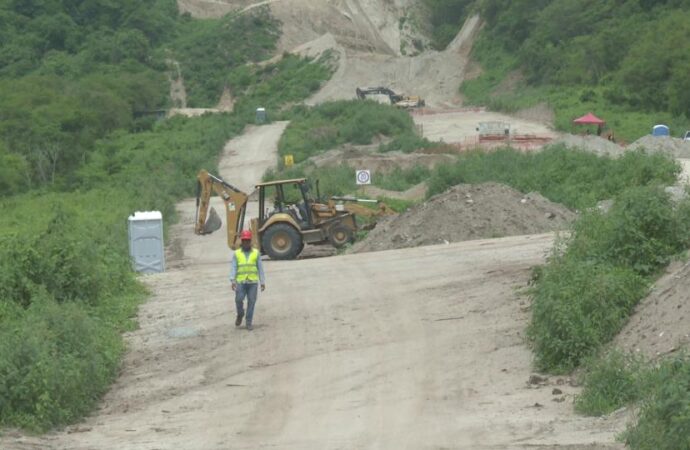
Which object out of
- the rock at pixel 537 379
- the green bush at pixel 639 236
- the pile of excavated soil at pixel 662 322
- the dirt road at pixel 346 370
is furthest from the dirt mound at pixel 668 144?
the rock at pixel 537 379

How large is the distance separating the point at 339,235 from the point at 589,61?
61.3 meters

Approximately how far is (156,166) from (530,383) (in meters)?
51.4

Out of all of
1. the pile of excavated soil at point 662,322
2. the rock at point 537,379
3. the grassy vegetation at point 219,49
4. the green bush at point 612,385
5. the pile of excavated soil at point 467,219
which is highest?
the grassy vegetation at point 219,49

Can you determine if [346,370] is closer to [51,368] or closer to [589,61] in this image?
[51,368]

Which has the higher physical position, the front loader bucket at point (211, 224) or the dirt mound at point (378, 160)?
the dirt mound at point (378, 160)

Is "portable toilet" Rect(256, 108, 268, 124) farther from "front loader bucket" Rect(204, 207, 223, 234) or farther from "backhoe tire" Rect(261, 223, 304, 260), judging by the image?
"backhoe tire" Rect(261, 223, 304, 260)

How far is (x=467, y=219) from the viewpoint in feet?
112

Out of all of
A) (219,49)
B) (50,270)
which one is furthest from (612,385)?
(219,49)

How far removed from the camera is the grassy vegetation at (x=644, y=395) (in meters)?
12.1

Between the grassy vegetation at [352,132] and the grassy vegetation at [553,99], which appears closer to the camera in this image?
the grassy vegetation at [352,132]

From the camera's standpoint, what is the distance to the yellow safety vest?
20734 millimetres

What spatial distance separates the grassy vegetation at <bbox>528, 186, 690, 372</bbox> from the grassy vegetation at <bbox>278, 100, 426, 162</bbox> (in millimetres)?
43955

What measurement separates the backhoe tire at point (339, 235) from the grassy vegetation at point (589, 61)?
32.5 metres

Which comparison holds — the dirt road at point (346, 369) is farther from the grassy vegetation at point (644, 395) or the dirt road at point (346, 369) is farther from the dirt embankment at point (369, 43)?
the dirt embankment at point (369, 43)
